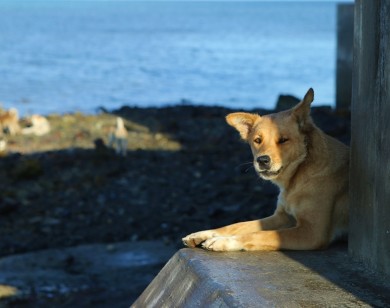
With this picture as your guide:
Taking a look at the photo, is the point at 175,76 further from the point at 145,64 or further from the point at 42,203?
the point at 42,203

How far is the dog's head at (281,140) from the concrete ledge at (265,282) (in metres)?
0.60

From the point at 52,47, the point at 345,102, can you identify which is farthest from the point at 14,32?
the point at 345,102

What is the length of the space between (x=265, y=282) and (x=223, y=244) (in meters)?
0.72

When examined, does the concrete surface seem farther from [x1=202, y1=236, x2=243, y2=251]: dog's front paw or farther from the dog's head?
the dog's head

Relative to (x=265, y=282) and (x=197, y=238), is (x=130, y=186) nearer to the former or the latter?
(x=197, y=238)

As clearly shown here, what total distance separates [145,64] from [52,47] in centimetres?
1665

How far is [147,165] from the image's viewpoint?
1483 centimetres

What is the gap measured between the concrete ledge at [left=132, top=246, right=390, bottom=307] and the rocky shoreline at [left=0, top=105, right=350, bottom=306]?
2734 mm

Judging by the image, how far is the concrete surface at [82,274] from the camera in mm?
8820

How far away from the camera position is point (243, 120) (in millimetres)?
6266

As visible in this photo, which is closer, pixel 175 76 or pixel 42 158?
pixel 42 158

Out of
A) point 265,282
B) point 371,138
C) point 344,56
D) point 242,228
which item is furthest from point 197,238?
point 344,56

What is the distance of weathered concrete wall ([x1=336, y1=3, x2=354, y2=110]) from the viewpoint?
74.6 ft

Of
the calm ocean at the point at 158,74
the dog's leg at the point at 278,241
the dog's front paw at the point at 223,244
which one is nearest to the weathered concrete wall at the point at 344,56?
the calm ocean at the point at 158,74
